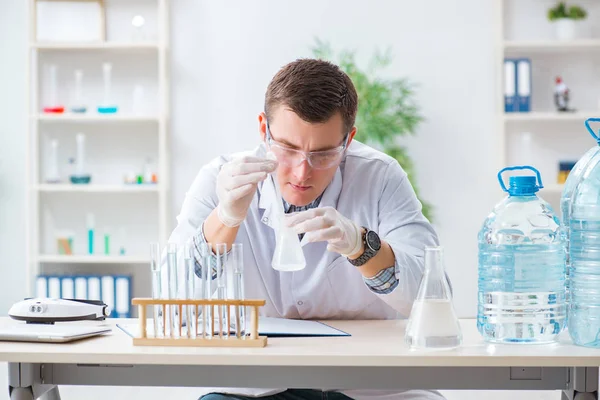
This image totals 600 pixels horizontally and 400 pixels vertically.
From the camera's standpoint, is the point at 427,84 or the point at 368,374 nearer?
the point at 368,374

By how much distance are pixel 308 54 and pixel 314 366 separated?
323 centimetres

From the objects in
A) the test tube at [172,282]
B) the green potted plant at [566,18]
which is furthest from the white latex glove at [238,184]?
the green potted plant at [566,18]

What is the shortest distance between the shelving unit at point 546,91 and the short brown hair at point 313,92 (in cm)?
274

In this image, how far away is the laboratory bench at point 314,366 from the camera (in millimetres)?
1319

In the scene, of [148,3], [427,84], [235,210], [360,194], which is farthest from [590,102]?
[235,210]

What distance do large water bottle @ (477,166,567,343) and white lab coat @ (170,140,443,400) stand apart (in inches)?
12.5

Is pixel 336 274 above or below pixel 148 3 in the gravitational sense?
below

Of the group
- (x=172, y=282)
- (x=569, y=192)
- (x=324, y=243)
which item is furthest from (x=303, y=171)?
(x=569, y=192)

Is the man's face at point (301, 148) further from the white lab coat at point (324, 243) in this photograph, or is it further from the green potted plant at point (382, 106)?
the green potted plant at point (382, 106)

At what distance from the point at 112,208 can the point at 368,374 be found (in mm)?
3369

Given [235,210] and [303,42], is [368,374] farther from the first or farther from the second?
[303,42]

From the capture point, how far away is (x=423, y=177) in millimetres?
4457

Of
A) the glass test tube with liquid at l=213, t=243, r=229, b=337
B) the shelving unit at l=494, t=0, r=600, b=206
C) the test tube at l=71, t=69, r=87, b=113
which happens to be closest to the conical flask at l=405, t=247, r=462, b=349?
the glass test tube with liquid at l=213, t=243, r=229, b=337

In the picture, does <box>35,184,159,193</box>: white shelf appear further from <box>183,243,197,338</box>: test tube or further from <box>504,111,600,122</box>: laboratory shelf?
<box>183,243,197,338</box>: test tube
